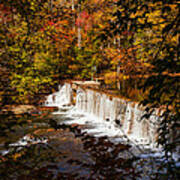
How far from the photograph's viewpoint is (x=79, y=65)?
14.3 metres

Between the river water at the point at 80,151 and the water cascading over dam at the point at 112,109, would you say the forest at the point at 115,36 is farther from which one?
the water cascading over dam at the point at 112,109

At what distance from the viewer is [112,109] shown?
8.73m

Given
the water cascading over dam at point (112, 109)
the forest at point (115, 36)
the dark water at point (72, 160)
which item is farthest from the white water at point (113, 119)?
the forest at point (115, 36)

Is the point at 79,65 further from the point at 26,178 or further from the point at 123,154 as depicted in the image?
the point at 26,178

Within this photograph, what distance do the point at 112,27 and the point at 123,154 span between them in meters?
4.68

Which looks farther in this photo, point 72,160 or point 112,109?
point 112,109

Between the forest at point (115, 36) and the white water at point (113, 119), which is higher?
the forest at point (115, 36)

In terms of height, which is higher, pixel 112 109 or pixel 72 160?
pixel 112 109

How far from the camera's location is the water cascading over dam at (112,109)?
22.0 ft

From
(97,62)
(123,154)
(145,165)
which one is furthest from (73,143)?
(97,62)

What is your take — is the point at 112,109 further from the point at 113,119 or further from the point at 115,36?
the point at 115,36

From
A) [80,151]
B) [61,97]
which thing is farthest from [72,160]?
[61,97]

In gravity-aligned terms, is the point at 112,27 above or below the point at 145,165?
above

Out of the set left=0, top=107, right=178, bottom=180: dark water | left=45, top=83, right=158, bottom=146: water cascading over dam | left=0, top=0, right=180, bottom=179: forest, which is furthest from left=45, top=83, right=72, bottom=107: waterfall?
left=0, top=107, right=178, bottom=180: dark water
